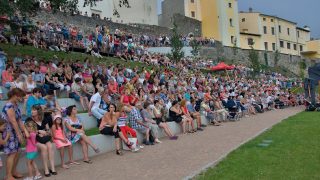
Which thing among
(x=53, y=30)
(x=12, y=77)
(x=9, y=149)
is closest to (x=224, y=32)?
(x=53, y=30)

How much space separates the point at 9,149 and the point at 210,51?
4989 cm

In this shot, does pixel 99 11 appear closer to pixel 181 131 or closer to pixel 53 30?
pixel 53 30

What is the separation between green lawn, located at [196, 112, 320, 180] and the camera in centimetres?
A: 905

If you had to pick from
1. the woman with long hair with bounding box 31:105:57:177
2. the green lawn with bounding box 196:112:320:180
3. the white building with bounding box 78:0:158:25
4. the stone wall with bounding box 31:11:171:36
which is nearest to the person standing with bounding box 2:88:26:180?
the woman with long hair with bounding box 31:105:57:177

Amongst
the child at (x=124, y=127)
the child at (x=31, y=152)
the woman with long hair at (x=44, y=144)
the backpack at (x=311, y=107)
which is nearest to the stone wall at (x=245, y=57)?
the backpack at (x=311, y=107)

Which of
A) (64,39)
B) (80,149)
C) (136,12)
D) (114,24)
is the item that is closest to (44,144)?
(80,149)

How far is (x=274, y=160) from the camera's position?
10516mm

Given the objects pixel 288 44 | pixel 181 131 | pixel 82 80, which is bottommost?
pixel 181 131

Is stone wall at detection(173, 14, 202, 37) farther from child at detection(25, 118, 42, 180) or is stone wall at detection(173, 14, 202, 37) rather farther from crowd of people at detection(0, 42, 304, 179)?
child at detection(25, 118, 42, 180)

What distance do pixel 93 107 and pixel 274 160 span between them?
23.3ft

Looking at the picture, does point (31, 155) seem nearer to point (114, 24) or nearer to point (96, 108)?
point (96, 108)

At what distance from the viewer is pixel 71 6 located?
2064cm

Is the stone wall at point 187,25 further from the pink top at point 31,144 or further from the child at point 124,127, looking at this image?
the pink top at point 31,144

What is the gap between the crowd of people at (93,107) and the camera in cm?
1012
